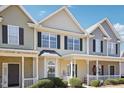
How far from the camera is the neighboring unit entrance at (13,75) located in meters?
12.0

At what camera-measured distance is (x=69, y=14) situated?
48.0 feet

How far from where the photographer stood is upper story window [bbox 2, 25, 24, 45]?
1165cm

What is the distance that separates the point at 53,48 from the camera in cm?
1366

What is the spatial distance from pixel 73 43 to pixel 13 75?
440cm

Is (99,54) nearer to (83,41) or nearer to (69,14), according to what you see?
(83,41)

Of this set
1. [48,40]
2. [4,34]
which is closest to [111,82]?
[48,40]

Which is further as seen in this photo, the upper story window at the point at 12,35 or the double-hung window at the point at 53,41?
the double-hung window at the point at 53,41

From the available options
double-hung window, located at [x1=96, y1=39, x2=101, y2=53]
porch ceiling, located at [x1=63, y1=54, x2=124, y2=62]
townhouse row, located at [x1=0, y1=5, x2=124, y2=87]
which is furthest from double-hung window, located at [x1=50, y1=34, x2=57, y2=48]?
double-hung window, located at [x1=96, y1=39, x2=101, y2=53]

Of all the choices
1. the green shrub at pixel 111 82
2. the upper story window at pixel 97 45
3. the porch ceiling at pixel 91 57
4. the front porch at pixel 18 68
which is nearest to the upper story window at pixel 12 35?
the front porch at pixel 18 68

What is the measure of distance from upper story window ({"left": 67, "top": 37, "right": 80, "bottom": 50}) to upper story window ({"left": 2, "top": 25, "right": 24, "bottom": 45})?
129 inches

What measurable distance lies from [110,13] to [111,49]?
12.3 ft

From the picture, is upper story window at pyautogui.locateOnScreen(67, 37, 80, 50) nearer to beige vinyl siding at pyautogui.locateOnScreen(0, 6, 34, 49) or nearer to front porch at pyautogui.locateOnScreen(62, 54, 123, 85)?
front porch at pyautogui.locateOnScreen(62, 54, 123, 85)

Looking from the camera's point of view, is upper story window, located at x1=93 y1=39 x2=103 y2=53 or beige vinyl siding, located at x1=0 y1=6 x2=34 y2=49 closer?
beige vinyl siding, located at x1=0 y1=6 x2=34 y2=49

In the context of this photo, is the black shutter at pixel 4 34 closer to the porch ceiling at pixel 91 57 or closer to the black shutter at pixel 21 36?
the black shutter at pixel 21 36
